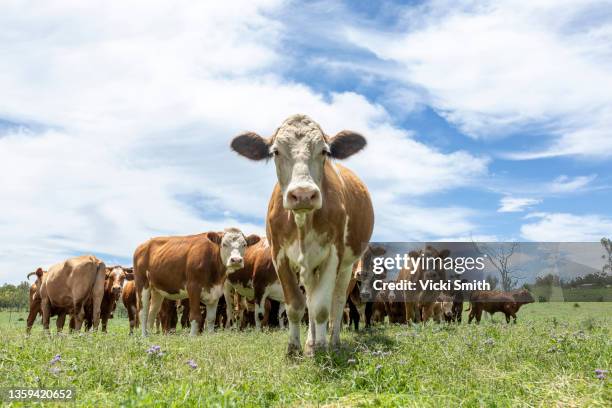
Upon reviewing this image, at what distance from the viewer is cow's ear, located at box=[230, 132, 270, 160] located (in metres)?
7.54

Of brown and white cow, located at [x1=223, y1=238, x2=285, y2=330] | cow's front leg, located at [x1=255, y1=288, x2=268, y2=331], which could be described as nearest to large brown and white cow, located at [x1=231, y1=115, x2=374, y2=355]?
brown and white cow, located at [x1=223, y1=238, x2=285, y2=330]

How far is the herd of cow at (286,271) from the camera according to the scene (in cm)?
679

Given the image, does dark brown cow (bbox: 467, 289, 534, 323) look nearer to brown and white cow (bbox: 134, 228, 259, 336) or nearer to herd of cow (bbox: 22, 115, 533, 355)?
herd of cow (bbox: 22, 115, 533, 355)

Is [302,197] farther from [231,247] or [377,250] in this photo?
[377,250]

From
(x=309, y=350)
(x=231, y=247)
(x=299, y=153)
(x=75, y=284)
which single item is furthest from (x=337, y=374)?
(x=75, y=284)

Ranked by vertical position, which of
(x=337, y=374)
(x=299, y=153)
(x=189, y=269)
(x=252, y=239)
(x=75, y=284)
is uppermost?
(x=252, y=239)

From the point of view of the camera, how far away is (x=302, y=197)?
602 cm

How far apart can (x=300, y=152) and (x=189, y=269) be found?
8.73 meters

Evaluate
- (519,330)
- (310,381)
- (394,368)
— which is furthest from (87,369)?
(519,330)

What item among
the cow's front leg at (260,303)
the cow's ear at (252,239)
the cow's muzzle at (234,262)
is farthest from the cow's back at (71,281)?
the cow's muzzle at (234,262)

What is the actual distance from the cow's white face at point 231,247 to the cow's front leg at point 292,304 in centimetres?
749

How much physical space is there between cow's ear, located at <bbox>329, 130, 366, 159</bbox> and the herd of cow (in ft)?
0.05

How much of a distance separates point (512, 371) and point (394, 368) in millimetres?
1237

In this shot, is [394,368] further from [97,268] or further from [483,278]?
[483,278]
